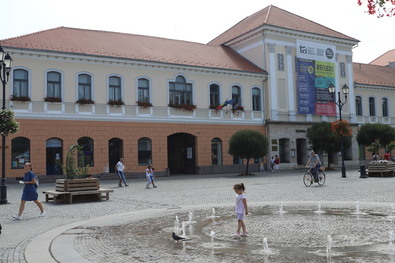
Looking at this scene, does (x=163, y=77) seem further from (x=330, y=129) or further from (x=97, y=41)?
(x=330, y=129)

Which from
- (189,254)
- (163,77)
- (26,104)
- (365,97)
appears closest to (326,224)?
(189,254)

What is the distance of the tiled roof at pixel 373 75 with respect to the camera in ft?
164

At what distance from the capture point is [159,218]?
12.0 metres

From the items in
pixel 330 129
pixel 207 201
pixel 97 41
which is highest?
pixel 97 41

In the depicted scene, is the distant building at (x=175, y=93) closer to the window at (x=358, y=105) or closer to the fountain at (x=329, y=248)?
the window at (x=358, y=105)

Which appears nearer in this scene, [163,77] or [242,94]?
[163,77]

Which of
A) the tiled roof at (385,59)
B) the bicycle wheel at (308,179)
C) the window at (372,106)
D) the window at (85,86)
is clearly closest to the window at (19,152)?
the window at (85,86)

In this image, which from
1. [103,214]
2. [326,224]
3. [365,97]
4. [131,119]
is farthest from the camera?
[365,97]

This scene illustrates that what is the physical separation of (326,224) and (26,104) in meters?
24.4

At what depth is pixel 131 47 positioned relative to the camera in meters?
35.8

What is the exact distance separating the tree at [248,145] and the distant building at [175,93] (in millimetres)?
4295

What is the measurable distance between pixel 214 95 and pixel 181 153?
601cm

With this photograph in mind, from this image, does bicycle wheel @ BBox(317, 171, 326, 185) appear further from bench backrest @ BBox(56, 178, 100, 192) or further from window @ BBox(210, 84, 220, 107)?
window @ BBox(210, 84, 220, 107)

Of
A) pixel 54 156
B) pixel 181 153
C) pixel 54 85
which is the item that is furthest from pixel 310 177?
pixel 54 85
